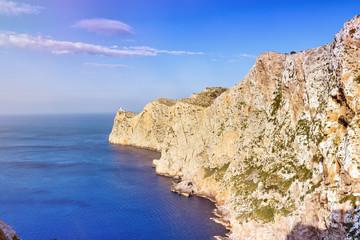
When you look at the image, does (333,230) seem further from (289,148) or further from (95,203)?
(95,203)

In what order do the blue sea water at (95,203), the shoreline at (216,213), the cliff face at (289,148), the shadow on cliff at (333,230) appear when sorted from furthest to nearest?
the blue sea water at (95,203) → the shoreline at (216,213) → the cliff face at (289,148) → the shadow on cliff at (333,230)

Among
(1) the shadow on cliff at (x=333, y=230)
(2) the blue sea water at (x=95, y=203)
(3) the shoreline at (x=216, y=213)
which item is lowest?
(2) the blue sea water at (x=95, y=203)

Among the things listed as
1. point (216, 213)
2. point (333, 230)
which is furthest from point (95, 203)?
point (333, 230)

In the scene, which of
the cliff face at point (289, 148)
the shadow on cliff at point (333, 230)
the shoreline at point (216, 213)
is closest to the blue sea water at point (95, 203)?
the shoreline at point (216, 213)

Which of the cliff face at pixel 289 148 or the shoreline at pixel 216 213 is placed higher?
the cliff face at pixel 289 148

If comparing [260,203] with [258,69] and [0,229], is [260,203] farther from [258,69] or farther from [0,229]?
[0,229]

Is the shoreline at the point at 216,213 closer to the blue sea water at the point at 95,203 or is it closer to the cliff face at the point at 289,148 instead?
the cliff face at the point at 289,148

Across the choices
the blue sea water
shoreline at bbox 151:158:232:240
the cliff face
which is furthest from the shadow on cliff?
the blue sea water
